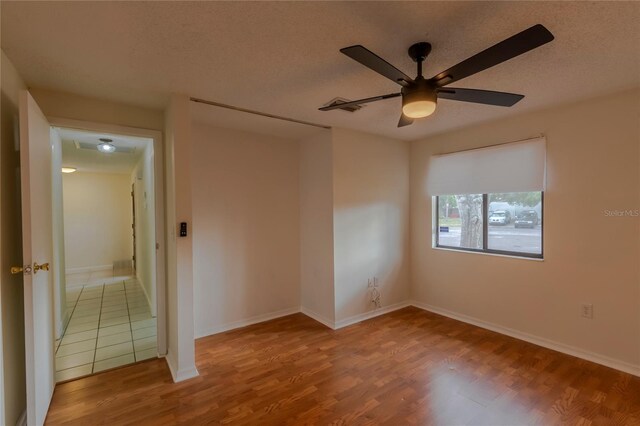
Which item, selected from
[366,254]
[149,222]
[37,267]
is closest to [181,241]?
[37,267]

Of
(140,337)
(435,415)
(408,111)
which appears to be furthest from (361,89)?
(140,337)

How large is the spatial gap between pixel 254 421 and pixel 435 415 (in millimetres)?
1174

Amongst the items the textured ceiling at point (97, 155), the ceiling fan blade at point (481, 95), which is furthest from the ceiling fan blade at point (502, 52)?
the textured ceiling at point (97, 155)

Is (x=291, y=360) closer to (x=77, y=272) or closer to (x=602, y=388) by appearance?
(x=602, y=388)

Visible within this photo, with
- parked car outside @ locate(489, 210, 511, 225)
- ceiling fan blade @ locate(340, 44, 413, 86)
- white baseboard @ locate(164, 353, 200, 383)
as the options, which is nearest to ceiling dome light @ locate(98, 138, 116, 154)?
white baseboard @ locate(164, 353, 200, 383)

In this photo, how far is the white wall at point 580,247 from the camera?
242 cm

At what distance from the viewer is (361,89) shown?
7.52ft

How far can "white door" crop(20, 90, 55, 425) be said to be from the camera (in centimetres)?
166

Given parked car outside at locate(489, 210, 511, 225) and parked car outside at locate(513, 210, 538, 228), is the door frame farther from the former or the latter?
parked car outside at locate(513, 210, 538, 228)

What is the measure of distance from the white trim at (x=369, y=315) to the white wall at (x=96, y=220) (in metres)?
5.72

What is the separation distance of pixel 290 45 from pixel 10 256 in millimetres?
2105

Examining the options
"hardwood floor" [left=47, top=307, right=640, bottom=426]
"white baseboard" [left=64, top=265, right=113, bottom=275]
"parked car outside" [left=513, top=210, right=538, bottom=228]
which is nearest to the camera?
"hardwood floor" [left=47, top=307, right=640, bottom=426]

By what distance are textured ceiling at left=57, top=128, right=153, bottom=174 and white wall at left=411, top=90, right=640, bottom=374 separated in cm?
410

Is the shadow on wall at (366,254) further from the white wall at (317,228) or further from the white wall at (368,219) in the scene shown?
the white wall at (317,228)
